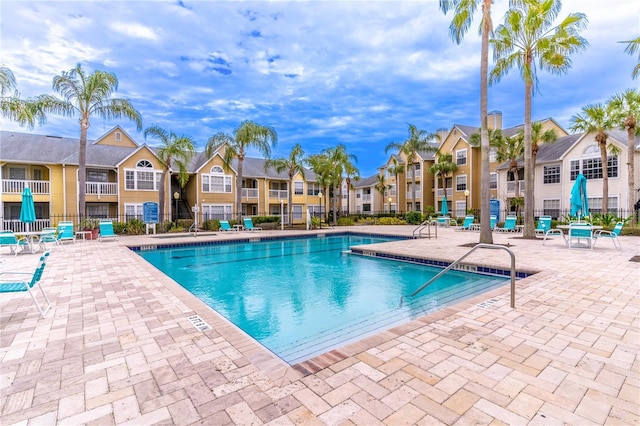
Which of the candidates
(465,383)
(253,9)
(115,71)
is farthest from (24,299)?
(115,71)

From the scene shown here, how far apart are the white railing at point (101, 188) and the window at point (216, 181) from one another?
6672 mm

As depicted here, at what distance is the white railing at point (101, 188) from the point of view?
2292 cm

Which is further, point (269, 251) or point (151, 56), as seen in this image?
point (151, 56)

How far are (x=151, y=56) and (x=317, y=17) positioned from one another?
9.42 meters

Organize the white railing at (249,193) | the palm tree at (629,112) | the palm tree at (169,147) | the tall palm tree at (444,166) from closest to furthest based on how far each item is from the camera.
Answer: the palm tree at (629,112) → the palm tree at (169,147) → the white railing at (249,193) → the tall palm tree at (444,166)

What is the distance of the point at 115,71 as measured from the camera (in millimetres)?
17953

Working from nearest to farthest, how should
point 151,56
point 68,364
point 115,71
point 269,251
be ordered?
point 68,364, point 269,251, point 151,56, point 115,71

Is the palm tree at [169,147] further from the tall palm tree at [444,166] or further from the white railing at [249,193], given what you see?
the tall palm tree at [444,166]

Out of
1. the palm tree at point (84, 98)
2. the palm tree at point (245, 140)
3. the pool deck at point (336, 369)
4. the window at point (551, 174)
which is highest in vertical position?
the palm tree at point (84, 98)

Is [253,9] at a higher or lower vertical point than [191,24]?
higher

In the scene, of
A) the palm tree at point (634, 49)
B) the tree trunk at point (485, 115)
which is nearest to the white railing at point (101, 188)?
the tree trunk at point (485, 115)

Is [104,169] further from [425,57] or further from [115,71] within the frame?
[425,57]

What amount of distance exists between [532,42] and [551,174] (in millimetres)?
17677

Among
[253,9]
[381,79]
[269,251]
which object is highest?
[381,79]
